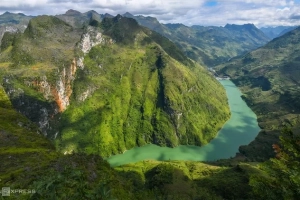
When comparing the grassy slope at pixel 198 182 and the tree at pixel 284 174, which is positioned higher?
the tree at pixel 284 174

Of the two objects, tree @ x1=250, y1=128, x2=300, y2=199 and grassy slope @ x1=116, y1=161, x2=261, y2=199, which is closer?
tree @ x1=250, y1=128, x2=300, y2=199

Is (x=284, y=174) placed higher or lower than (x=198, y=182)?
higher

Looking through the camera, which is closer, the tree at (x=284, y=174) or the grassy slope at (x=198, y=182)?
the tree at (x=284, y=174)

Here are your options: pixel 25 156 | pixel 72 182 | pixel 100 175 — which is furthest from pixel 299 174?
pixel 25 156

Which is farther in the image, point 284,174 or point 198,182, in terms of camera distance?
point 198,182

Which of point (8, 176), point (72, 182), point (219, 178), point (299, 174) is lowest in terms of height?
point (219, 178)

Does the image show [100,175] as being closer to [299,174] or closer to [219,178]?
[299,174]

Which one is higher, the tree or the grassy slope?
the tree

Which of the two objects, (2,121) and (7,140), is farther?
(2,121)
